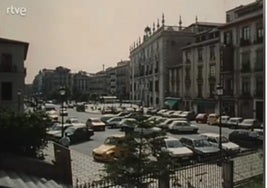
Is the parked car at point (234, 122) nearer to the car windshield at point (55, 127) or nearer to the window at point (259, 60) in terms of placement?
the window at point (259, 60)

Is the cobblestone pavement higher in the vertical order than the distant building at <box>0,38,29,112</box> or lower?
lower

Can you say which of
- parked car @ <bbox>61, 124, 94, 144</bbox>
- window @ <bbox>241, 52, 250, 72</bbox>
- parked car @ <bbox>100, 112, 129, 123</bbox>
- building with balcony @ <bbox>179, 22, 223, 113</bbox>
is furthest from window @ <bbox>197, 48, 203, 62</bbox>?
parked car @ <bbox>61, 124, 94, 144</bbox>

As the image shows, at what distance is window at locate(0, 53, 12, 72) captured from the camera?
2389 millimetres

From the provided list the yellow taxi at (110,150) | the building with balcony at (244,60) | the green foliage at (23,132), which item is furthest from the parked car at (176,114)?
the green foliage at (23,132)

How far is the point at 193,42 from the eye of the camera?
277 centimetres

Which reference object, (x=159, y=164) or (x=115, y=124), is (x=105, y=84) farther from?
(x=159, y=164)

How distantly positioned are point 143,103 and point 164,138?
272 millimetres

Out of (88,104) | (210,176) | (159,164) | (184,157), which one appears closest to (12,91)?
(88,104)

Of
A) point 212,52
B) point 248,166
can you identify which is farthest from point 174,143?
point 212,52

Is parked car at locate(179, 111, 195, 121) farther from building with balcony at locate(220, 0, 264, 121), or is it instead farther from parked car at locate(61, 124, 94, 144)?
parked car at locate(61, 124, 94, 144)

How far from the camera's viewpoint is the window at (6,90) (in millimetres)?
2387

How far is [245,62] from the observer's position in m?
2.77

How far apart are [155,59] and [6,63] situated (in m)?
0.97

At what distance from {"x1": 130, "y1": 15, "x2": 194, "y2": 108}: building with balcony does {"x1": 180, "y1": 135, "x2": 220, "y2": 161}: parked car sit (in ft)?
0.96
